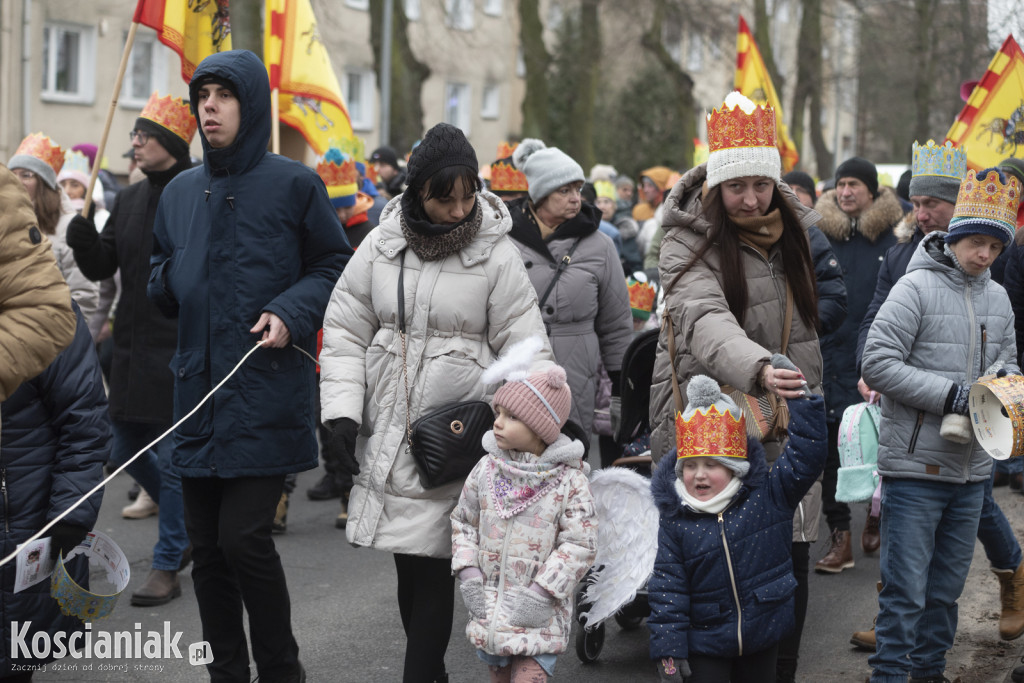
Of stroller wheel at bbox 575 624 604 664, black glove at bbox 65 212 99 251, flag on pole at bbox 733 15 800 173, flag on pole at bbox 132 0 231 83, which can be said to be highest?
flag on pole at bbox 733 15 800 173

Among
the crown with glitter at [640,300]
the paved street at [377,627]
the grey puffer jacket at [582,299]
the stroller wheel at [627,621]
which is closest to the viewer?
the paved street at [377,627]

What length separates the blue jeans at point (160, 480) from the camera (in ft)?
20.8

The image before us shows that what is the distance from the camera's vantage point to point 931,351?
16.0 feet

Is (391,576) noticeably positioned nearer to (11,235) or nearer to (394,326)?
(394,326)

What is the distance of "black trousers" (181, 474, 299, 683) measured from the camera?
4.47 metres

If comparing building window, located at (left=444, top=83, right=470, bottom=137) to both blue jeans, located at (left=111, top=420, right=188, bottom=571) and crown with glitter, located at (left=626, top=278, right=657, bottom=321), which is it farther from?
blue jeans, located at (left=111, top=420, right=188, bottom=571)

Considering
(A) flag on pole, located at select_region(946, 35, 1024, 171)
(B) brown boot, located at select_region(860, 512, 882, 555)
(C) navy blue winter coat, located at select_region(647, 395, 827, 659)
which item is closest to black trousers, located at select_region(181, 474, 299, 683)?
(C) navy blue winter coat, located at select_region(647, 395, 827, 659)

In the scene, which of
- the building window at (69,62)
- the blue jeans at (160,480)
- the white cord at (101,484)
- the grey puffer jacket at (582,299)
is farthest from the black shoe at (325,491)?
the building window at (69,62)

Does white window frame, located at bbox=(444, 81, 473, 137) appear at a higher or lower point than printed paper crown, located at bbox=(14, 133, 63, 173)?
higher

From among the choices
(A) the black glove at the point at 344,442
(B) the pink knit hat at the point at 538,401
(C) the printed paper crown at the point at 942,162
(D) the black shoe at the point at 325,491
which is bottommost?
(D) the black shoe at the point at 325,491

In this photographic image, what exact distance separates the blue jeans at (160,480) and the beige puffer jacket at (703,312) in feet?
8.49

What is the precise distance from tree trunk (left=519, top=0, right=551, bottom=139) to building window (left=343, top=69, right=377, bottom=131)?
1028cm

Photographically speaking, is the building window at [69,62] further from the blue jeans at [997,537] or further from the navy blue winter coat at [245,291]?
the blue jeans at [997,537]

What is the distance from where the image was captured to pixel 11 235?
132 inches
